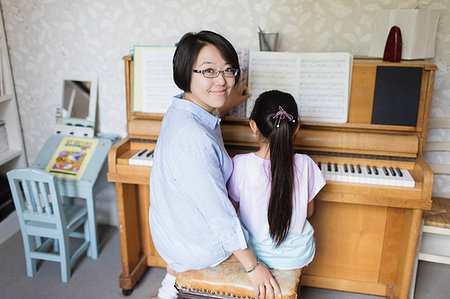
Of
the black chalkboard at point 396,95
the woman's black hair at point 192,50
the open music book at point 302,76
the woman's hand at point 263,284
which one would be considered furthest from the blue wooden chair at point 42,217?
the black chalkboard at point 396,95

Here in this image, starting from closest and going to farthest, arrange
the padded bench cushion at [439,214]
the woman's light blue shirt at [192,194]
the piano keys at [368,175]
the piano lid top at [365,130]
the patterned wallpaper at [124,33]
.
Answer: the woman's light blue shirt at [192,194] < the piano keys at [368,175] < the piano lid top at [365,130] < the padded bench cushion at [439,214] < the patterned wallpaper at [124,33]

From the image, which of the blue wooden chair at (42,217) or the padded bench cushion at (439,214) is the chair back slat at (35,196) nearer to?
the blue wooden chair at (42,217)

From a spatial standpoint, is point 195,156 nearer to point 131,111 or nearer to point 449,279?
point 131,111

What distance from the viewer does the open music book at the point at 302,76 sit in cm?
195

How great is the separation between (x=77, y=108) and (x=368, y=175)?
187 cm

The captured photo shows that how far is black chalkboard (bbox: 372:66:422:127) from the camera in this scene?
6.19 ft

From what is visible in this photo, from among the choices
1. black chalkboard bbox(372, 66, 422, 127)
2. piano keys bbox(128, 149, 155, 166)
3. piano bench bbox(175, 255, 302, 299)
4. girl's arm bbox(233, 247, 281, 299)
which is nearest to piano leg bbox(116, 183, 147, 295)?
piano keys bbox(128, 149, 155, 166)

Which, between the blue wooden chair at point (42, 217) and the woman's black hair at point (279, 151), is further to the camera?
the blue wooden chair at point (42, 217)

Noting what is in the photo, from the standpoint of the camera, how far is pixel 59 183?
2375mm

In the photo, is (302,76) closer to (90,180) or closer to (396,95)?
(396,95)

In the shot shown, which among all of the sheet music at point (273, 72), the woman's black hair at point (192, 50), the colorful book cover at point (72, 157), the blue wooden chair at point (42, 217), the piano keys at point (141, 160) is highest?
the woman's black hair at point (192, 50)

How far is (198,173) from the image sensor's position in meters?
1.29

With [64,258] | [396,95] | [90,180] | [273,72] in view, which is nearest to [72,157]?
[90,180]

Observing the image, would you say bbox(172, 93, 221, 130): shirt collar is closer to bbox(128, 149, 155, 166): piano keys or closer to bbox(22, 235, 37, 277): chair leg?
bbox(128, 149, 155, 166): piano keys
